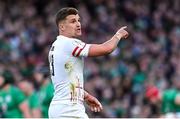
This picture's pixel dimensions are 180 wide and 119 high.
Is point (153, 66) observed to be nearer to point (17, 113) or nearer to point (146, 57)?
point (146, 57)

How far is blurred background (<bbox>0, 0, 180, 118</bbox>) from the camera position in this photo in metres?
18.3

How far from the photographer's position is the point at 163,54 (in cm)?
2025

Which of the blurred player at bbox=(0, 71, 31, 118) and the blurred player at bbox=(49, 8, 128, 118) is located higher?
the blurred player at bbox=(49, 8, 128, 118)

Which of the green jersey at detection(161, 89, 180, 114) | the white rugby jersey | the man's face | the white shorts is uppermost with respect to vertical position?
the man's face

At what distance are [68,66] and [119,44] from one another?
11.9 m

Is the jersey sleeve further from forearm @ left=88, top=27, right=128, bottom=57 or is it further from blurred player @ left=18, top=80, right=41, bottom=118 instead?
blurred player @ left=18, top=80, right=41, bottom=118

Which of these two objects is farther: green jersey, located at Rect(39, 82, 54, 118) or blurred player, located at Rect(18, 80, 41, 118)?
blurred player, located at Rect(18, 80, 41, 118)

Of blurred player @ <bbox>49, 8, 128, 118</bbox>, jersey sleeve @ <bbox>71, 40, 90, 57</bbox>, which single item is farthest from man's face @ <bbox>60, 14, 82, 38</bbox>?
jersey sleeve @ <bbox>71, 40, 90, 57</bbox>

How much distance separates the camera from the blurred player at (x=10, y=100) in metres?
12.4

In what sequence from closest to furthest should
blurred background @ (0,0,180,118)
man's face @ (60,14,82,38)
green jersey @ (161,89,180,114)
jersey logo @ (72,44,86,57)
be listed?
jersey logo @ (72,44,86,57), man's face @ (60,14,82,38), green jersey @ (161,89,180,114), blurred background @ (0,0,180,118)

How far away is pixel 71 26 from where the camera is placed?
8.43m

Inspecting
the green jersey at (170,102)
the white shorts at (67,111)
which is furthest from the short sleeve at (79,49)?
the green jersey at (170,102)

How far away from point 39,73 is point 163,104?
229cm

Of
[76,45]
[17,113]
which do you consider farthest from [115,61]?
[76,45]
